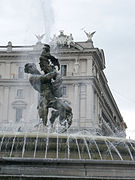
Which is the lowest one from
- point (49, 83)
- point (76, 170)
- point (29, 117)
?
point (76, 170)

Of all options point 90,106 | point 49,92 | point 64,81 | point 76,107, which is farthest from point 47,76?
point 64,81

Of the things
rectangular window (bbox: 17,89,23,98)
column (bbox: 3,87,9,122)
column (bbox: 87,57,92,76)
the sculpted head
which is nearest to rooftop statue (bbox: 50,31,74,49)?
column (bbox: 87,57,92,76)

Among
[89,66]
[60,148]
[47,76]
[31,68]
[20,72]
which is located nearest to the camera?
[60,148]

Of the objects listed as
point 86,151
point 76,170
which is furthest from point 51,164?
point 86,151

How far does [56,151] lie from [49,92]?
3948mm

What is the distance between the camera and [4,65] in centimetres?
6009

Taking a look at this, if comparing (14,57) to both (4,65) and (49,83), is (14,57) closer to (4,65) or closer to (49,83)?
(4,65)

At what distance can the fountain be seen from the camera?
361 inches

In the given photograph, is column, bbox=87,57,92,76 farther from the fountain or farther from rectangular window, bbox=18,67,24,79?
the fountain

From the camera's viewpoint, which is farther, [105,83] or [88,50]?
[105,83]

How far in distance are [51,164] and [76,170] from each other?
60 cm

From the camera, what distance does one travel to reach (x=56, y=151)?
1167 centimetres

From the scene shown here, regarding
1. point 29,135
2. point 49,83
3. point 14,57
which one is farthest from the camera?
point 14,57

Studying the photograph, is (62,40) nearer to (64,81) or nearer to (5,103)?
(64,81)
